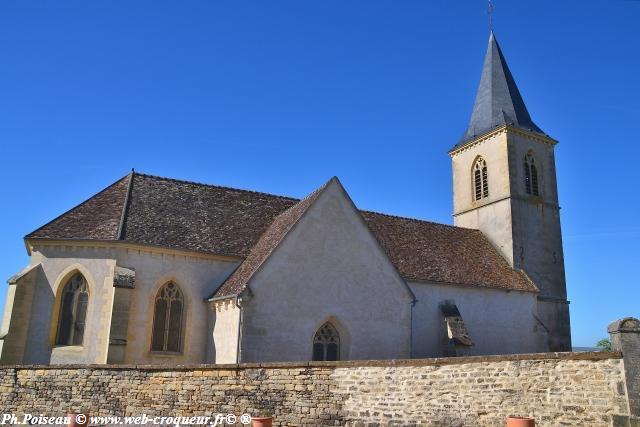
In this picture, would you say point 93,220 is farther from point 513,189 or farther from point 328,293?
point 513,189

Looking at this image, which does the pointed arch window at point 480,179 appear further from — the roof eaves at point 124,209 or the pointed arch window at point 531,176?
the roof eaves at point 124,209

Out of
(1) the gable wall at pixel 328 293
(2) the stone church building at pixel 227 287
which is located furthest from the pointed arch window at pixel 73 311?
(1) the gable wall at pixel 328 293

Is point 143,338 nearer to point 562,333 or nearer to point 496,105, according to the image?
point 562,333

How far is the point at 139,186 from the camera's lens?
20.4 meters

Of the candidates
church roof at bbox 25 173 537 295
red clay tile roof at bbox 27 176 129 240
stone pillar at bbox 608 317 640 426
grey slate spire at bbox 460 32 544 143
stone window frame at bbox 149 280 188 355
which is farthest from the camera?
grey slate spire at bbox 460 32 544 143

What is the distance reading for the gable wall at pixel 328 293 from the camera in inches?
653

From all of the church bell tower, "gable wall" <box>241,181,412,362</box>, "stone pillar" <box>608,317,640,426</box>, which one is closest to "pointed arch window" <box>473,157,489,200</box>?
the church bell tower

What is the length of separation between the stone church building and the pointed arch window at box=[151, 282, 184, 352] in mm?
32

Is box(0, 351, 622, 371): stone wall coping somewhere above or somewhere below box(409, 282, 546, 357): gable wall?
below

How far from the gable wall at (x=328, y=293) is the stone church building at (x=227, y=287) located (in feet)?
0.12

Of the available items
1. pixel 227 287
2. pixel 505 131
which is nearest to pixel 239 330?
pixel 227 287

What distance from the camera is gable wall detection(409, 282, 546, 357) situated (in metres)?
21.4

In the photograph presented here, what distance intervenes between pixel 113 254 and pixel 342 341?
767cm

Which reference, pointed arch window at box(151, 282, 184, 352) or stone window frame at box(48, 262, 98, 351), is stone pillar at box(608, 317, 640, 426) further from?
stone window frame at box(48, 262, 98, 351)
